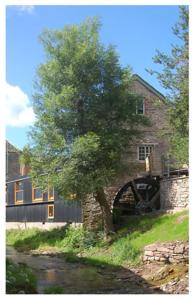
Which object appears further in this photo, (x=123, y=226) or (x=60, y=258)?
(x=123, y=226)

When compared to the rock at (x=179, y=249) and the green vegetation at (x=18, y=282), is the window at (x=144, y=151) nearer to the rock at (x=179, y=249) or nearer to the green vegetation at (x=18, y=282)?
the rock at (x=179, y=249)

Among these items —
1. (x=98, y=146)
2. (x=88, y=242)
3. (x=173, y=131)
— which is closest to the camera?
(x=173, y=131)

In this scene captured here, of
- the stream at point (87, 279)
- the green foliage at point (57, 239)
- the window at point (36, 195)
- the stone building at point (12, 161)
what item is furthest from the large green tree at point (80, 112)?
the stone building at point (12, 161)

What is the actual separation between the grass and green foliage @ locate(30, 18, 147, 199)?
2.28 meters

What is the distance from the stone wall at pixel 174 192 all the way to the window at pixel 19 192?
12554 millimetres

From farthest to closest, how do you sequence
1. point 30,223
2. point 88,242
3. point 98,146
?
point 30,223 < point 88,242 < point 98,146

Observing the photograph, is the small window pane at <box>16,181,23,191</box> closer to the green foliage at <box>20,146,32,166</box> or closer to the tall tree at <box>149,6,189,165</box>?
the green foliage at <box>20,146,32,166</box>

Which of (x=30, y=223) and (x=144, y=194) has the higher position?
(x=144, y=194)

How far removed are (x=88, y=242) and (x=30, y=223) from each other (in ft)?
32.9

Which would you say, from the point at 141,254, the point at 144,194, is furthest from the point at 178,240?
the point at 144,194

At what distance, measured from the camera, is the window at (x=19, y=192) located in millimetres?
32719

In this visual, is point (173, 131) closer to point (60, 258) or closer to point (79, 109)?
point (79, 109)

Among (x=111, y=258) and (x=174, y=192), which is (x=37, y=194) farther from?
(x=111, y=258)

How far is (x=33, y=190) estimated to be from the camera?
30.8m
